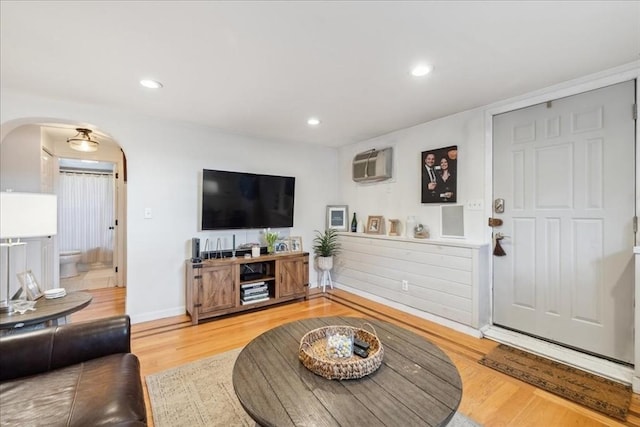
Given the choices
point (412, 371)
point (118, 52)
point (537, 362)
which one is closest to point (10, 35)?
point (118, 52)

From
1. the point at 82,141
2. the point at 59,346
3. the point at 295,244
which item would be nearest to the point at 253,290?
the point at 295,244

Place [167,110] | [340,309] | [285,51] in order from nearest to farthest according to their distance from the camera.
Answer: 1. [285,51]
2. [167,110]
3. [340,309]

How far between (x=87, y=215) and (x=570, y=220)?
7843 mm

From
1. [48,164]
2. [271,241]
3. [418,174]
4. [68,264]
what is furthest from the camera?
[68,264]

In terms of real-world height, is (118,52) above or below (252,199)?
above

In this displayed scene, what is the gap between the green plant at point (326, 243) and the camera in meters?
4.27

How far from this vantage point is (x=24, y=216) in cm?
172

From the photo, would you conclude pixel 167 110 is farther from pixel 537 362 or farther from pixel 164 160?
pixel 537 362

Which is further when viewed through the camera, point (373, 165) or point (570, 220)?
point (373, 165)

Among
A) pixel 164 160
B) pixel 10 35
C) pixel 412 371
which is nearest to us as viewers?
pixel 412 371

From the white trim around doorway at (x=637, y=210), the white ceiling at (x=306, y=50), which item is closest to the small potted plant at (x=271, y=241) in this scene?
the white ceiling at (x=306, y=50)

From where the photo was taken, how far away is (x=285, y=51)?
187cm

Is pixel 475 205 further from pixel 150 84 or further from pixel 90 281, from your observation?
pixel 90 281

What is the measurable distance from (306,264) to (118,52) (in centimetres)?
291
